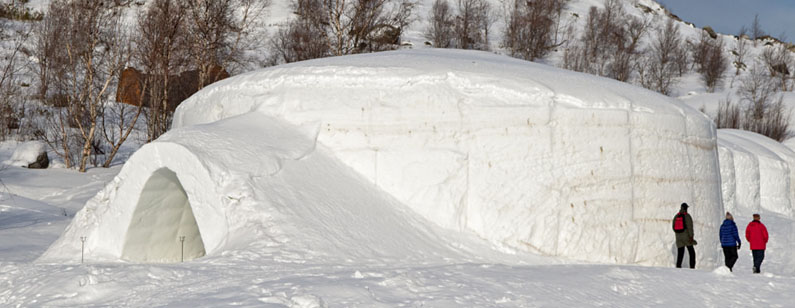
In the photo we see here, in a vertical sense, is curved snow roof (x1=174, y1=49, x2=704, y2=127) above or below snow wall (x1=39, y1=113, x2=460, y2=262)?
above

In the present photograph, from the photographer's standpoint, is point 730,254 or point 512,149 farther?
point 730,254

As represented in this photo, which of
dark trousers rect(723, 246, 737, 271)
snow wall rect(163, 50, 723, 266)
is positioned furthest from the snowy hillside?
dark trousers rect(723, 246, 737, 271)

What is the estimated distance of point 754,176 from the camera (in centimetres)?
2003

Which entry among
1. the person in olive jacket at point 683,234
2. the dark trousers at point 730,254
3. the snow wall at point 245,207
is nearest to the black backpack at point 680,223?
the person in olive jacket at point 683,234

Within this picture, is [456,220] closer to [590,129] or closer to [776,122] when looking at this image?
[590,129]

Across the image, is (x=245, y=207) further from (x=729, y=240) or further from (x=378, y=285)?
(x=729, y=240)

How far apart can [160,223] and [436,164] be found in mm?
3834

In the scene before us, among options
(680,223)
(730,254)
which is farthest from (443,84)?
(730,254)

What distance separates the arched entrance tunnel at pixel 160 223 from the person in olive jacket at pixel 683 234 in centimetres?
662

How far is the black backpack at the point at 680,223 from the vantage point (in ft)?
29.7

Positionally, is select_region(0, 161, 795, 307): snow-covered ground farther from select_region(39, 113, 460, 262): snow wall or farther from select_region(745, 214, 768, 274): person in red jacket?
select_region(745, 214, 768, 274): person in red jacket

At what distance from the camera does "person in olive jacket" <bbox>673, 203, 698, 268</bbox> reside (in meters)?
9.04

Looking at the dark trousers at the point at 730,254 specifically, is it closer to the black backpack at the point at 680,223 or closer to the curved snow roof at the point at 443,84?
the black backpack at the point at 680,223

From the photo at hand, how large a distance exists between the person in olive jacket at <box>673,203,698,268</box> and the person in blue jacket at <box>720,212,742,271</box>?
748 millimetres
